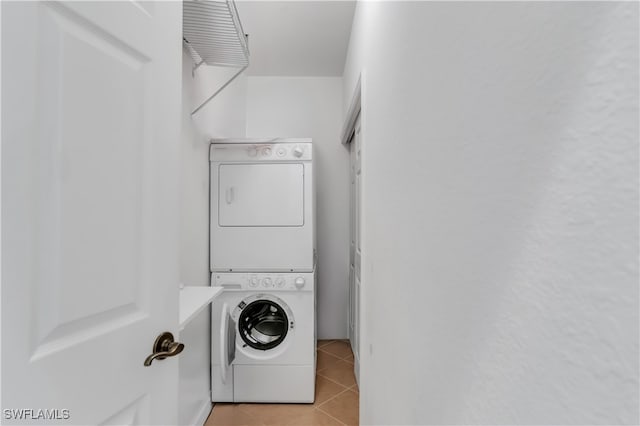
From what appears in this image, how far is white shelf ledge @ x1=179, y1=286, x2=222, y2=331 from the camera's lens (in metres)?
1.21

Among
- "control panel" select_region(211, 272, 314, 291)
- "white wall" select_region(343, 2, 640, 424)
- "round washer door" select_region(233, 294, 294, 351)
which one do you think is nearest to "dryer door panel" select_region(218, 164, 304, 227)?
"control panel" select_region(211, 272, 314, 291)

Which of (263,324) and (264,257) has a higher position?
(264,257)

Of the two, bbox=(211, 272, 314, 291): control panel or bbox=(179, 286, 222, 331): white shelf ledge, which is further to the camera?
bbox=(211, 272, 314, 291): control panel

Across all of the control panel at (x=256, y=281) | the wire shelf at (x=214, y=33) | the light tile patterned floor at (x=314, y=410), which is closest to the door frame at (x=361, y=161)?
the light tile patterned floor at (x=314, y=410)

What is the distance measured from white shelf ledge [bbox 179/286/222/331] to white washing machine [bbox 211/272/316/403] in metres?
0.47

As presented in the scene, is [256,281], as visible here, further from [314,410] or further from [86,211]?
[86,211]

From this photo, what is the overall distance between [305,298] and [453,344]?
5.43 ft

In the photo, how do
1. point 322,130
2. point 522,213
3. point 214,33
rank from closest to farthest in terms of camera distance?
point 522,213
point 214,33
point 322,130

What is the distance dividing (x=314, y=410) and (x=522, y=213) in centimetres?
Result: 215

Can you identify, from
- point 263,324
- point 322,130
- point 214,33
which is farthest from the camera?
point 322,130

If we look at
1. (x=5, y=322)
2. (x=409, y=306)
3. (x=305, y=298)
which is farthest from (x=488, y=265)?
(x=305, y=298)

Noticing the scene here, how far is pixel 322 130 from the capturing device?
10.2 ft

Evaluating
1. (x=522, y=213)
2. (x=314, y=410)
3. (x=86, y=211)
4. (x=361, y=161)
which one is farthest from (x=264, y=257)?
(x=522, y=213)

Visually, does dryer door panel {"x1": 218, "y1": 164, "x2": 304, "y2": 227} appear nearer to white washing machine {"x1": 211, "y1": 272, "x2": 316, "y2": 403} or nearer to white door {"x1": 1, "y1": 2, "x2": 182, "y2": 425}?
white washing machine {"x1": 211, "y1": 272, "x2": 316, "y2": 403}
